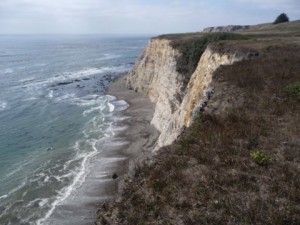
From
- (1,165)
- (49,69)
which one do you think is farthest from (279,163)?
(49,69)

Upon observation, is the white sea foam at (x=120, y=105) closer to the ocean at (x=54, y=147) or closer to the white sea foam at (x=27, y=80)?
the ocean at (x=54, y=147)

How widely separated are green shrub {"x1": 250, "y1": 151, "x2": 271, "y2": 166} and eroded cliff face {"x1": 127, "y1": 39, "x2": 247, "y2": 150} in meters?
5.65

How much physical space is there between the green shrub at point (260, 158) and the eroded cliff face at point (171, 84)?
5651 mm

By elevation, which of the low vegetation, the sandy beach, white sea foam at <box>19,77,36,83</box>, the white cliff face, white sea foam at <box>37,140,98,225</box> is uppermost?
the low vegetation

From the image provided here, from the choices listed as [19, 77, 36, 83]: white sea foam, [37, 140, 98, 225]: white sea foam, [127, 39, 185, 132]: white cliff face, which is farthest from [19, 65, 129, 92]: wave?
[37, 140, 98, 225]: white sea foam

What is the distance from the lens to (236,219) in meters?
8.49

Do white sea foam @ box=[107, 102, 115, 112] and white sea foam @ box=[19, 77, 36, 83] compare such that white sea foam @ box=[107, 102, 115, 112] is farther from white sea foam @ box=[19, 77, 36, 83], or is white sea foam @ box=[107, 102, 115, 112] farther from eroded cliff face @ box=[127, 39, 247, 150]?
white sea foam @ box=[19, 77, 36, 83]

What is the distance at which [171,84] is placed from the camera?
48938 mm

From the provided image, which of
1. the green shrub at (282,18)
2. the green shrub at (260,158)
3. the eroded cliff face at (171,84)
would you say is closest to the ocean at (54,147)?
the eroded cliff face at (171,84)

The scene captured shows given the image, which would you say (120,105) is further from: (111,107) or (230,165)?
(230,165)

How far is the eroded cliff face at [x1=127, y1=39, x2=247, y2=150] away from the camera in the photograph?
2659 centimetres

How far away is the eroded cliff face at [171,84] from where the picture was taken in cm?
2659

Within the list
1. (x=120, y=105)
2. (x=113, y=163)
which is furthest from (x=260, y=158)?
(x=120, y=105)

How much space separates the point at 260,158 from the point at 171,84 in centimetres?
3805
